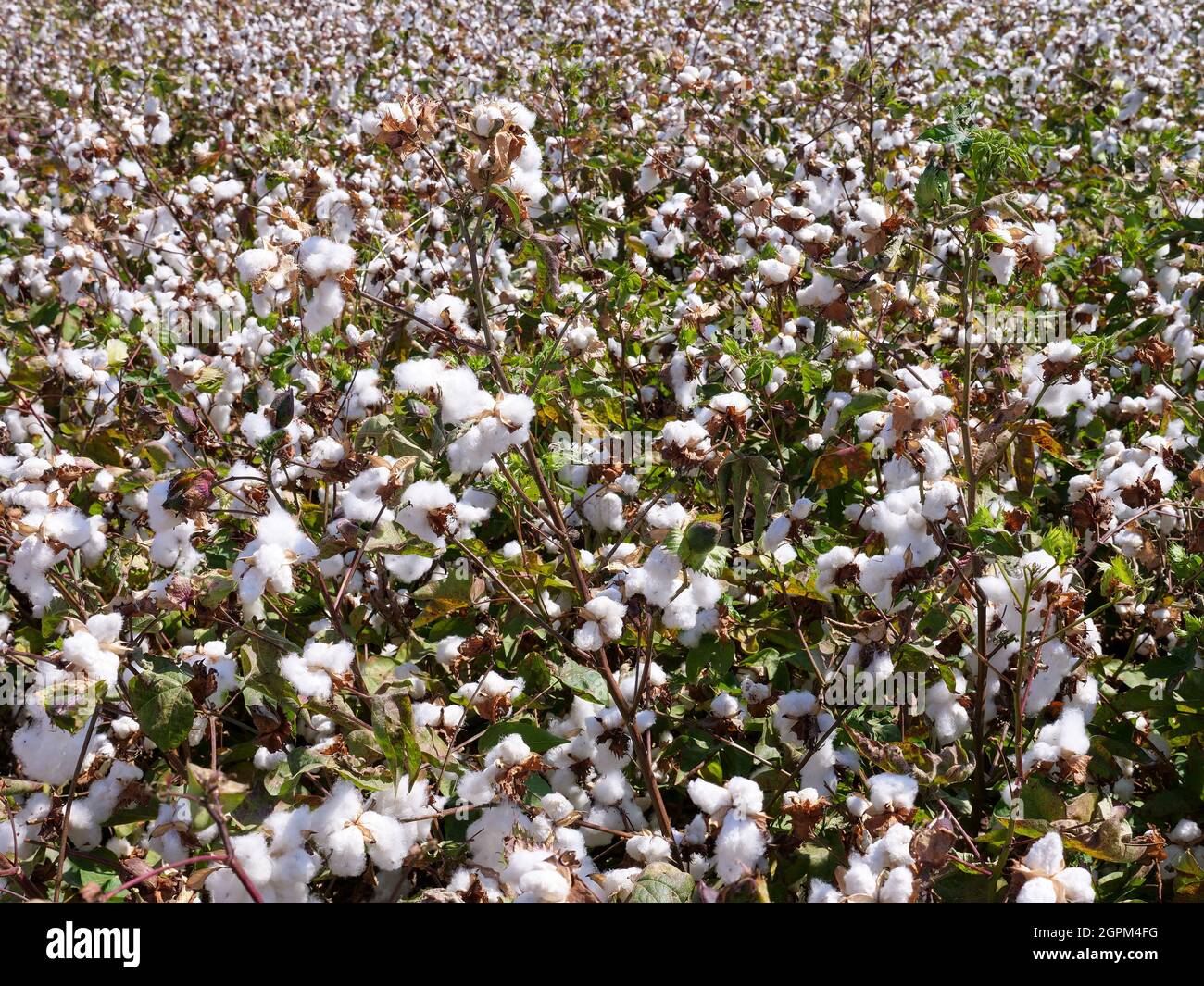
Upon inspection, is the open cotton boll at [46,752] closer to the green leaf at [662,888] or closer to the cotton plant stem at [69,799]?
the cotton plant stem at [69,799]

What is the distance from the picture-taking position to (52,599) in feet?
6.66

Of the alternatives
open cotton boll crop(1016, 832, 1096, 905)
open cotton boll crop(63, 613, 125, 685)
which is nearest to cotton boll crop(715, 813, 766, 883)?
open cotton boll crop(1016, 832, 1096, 905)

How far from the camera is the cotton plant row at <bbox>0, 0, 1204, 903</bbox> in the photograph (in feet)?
5.24

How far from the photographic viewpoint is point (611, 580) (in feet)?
6.86

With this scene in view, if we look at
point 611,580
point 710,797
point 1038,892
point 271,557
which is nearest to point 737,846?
point 710,797

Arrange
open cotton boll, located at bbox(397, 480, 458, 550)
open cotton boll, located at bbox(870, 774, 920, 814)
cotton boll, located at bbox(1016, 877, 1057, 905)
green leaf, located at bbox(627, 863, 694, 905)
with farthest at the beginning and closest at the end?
open cotton boll, located at bbox(397, 480, 458, 550)
open cotton boll, located at bbox(870, 774, 920, 814)
green leaf, located at bbox(627, 863, 694, 905)
cotton boll, located at bbox(1016, 877, 1057, 905)

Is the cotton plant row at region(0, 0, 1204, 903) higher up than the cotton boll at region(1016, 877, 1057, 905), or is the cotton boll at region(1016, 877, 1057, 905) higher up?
the cotton plant row at region(0, 0, 1204, 903)

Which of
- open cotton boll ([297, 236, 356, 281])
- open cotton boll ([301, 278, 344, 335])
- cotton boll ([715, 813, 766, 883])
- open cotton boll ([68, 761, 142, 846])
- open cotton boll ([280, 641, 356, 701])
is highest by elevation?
open cotton boll ([297, 236, 356, 281])

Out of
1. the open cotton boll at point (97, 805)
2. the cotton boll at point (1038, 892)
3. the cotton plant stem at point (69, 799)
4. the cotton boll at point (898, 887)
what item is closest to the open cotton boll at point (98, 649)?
the cotton plant stem at point (69, 799)

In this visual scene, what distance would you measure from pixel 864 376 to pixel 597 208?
1.98 m

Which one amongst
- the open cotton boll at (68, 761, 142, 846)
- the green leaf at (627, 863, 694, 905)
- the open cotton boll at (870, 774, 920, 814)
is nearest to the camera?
the green leaf at (627, 863, 694, 905)

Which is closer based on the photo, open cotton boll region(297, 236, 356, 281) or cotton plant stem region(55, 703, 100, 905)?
cotton plant stem region(55, 703, 100, 905)

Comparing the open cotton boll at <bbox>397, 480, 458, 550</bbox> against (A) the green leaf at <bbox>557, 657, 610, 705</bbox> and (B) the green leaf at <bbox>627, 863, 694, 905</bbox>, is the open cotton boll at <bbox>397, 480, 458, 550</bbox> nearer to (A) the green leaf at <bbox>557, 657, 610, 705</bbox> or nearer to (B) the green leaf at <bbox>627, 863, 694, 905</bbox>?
(A) the green leaf at <bbox>557, 657, 610, 705</bbox>
